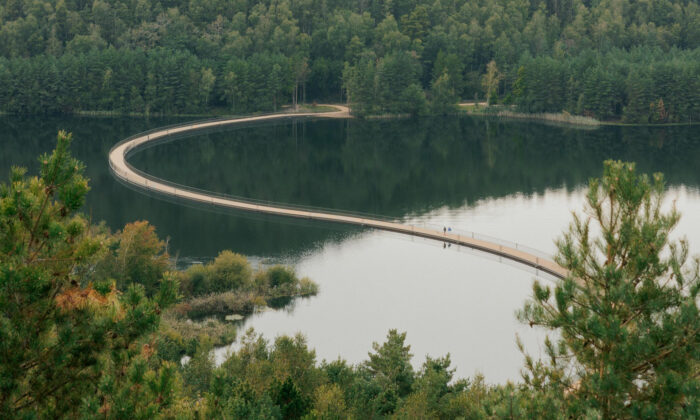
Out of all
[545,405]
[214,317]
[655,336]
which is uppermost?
[655,336]

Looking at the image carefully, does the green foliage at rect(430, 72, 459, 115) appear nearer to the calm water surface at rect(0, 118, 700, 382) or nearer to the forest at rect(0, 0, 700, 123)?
the forest at rect(0, 0, 700, 123)

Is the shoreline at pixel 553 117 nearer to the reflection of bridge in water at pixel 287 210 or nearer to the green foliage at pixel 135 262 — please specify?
the reflection of bridge in water at pixel 287 210

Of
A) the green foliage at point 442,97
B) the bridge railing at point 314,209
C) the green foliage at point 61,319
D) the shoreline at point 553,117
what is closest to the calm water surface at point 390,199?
the bridge railing at point 314,209

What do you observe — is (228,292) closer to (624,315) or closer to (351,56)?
(624,315)

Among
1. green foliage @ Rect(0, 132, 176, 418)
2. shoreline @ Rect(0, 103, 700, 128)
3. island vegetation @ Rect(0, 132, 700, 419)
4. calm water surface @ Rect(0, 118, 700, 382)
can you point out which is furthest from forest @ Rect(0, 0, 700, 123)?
green foliage @ Rect(0, 132, 176, 418)

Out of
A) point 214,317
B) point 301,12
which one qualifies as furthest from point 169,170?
point 301,12

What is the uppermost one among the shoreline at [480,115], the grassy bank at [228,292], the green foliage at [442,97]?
the green foliage at [442,97]

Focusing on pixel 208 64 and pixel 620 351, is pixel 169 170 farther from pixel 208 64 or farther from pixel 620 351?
pixel 620 351
